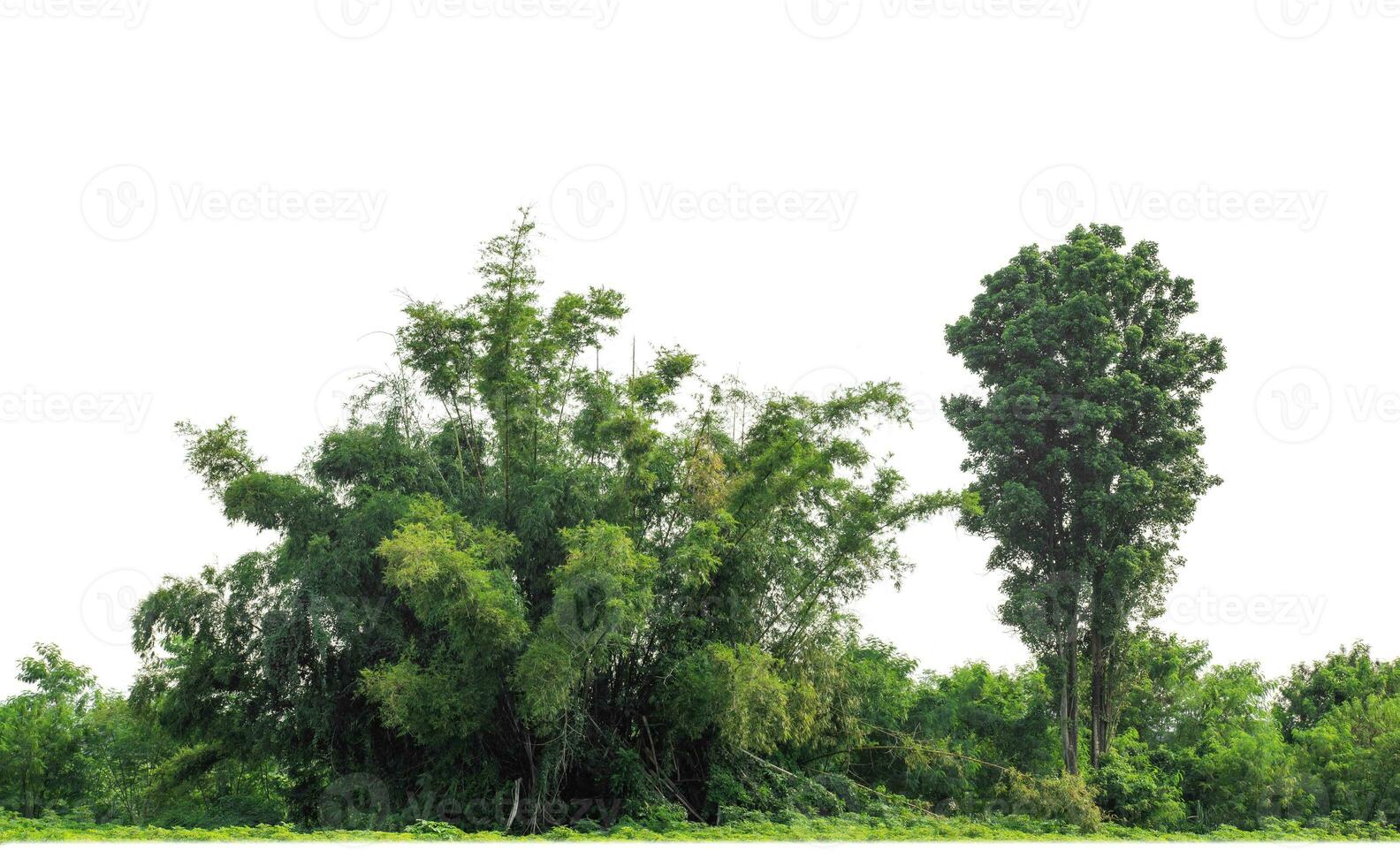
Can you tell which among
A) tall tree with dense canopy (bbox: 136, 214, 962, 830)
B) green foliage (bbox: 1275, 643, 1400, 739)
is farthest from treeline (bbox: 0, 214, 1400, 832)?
green foliage (bbox: 1275, 643, 1400, 739)

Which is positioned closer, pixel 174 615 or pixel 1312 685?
pixel 174 615

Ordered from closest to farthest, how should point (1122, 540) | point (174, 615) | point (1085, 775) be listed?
point (174, 615)
point (1085, 775)
point (1122, 540)

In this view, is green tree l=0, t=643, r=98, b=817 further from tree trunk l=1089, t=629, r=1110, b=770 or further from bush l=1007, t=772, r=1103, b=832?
tree trunk l=1089, t=629, r=1110, b=770

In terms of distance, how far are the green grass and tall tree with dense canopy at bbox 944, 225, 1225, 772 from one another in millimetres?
2958

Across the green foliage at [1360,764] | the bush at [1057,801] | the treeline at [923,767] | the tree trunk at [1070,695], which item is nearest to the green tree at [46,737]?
the treeline at [923,767]

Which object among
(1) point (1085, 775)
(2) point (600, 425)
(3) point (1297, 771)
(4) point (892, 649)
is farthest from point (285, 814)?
(3) point (1297, 771)

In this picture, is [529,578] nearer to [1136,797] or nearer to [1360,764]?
[1136,797]

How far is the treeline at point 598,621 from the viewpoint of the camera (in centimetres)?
1262

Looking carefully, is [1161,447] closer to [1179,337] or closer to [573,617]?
[1179,337]

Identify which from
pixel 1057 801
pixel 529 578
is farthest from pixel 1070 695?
pixel 529 578

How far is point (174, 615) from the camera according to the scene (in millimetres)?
13359

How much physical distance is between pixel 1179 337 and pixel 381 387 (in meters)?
13.9

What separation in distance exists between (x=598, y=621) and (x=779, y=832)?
123 inches

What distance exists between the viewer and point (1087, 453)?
18.1 meters
